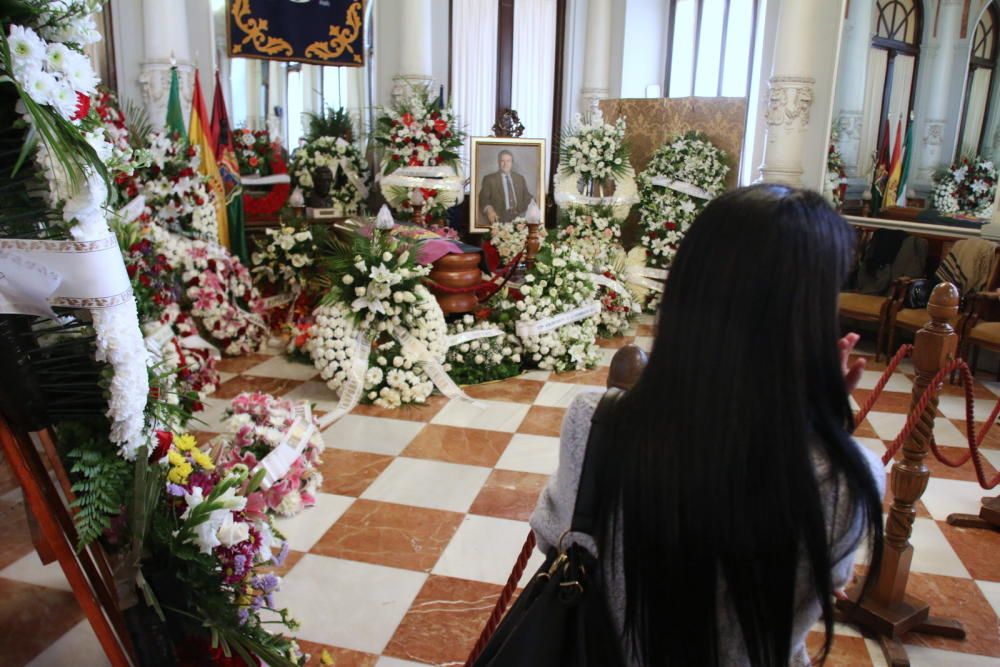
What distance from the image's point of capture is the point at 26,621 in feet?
8.79

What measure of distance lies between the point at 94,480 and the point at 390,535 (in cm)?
159

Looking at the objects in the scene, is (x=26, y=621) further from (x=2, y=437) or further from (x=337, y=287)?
(x=337, y=287)

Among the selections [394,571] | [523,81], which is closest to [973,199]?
[523,81]

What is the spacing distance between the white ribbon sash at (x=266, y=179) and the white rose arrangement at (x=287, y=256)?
54.3 inches

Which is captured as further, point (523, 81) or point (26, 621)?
point (523, 81)

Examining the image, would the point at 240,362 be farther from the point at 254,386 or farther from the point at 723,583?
the point at 723,583

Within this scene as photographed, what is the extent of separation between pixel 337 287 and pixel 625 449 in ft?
13.8

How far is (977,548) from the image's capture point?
11.6 ft

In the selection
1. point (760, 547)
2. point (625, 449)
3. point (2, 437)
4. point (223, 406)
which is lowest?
point (223, 406)

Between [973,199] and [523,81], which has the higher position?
[523,81]

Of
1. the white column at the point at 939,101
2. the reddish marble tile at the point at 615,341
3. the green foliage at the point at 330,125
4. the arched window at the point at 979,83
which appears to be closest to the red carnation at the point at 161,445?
the reddish marble tile at the point at 615,341

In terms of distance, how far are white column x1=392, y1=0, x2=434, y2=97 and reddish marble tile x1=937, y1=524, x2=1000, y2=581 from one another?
21.4 feet

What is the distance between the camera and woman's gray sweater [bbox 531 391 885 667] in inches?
45.7

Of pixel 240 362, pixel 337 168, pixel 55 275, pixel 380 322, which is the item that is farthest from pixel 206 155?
pixel 55 275
